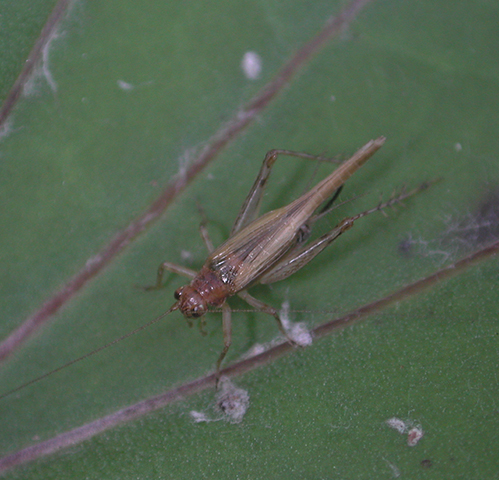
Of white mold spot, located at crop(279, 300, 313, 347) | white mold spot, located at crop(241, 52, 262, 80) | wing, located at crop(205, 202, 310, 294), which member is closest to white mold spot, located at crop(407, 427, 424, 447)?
white mold spot, located at crop(279, 300, 313, 347)

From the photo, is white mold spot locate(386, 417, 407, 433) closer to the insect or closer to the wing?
the insect

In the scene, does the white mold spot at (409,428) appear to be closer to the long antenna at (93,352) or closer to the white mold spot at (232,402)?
the white mold spot at (232,402)

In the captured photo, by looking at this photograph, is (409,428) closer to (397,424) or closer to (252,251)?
(397,424)

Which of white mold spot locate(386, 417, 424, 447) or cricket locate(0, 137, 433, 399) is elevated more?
cricket locate(0, 137, 433, 399)

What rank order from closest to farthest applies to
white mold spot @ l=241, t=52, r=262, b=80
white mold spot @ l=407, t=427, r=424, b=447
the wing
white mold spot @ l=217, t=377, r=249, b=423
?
white mold spot @ l=407, t=427, r=424, b=447
white mold spot @ l=217, t=377, r=249, b=423
white mold spot @ l=241, t=52, r=262, b=80
the wing

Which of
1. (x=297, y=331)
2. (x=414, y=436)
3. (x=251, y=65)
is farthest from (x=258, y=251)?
(x=414, y=436)
